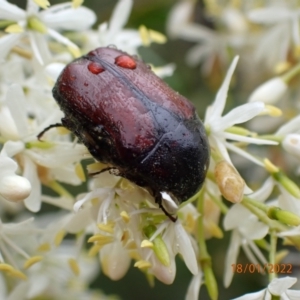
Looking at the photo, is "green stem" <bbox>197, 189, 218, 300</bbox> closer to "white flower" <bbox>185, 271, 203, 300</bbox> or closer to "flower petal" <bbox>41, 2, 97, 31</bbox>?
"white flower" <bbox>185, 271, 203, 300</bbox>

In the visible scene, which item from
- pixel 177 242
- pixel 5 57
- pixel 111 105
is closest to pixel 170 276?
pixel 177 242

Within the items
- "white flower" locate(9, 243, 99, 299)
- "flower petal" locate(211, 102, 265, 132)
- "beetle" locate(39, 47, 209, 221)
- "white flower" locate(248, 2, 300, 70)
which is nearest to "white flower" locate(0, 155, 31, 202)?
"beetle" locate(39, 47, 209, 221)

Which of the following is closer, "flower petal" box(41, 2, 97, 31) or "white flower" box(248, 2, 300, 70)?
"flower petal" box(41, 2, 97, 31)

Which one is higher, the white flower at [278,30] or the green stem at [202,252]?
the white flower at [278,30]

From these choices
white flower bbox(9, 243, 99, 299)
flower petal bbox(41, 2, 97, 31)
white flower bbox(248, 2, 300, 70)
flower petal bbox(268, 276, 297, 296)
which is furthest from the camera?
white flower bbox(248, 2, 300, 70)

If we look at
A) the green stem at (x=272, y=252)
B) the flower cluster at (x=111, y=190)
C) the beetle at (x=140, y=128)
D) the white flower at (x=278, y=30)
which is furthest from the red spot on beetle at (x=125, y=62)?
the white flower at (x=278, y=30)

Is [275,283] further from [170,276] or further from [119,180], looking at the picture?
[119,180]

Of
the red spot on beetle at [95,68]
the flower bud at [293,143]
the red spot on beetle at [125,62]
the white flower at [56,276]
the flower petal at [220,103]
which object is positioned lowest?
the white flower at [56,276]

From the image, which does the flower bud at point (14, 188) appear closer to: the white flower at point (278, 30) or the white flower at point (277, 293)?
the white flower at point (277, 293)
